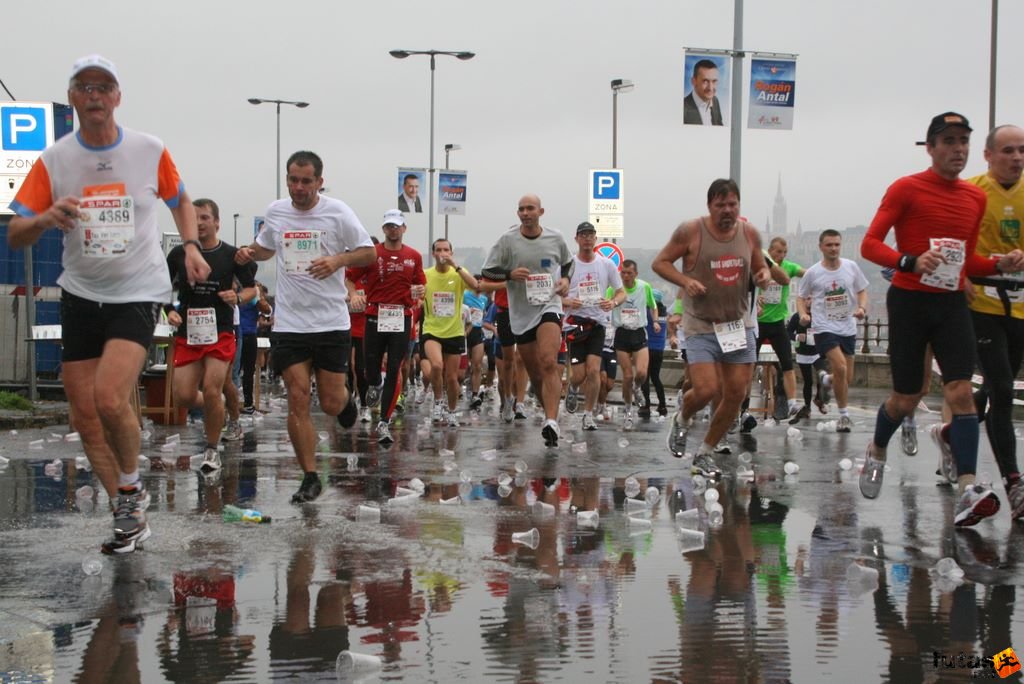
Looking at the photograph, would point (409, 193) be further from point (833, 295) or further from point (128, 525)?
point (128, 525)

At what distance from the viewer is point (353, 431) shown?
14.0 m

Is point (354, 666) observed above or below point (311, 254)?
below

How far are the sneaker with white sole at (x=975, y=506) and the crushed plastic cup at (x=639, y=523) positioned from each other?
5.15 feet

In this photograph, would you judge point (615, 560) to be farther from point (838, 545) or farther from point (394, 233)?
point (394, 233)

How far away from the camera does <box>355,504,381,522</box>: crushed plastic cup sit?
7289mm

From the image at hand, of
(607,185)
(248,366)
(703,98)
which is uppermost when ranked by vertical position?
(703,98)

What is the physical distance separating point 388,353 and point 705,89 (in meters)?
9.38

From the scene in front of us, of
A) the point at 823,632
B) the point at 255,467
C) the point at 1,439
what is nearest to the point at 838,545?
the point at 823,632

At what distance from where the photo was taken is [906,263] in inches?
287

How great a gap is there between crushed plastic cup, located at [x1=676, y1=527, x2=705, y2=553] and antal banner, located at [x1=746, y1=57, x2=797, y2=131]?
1444 centimetres

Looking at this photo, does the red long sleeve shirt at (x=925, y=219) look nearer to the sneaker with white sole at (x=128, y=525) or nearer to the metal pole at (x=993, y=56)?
the sneaker with white sole at (x=128, y=525)

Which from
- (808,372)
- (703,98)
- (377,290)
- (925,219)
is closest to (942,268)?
(925,219)

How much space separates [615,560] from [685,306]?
11.8 feet

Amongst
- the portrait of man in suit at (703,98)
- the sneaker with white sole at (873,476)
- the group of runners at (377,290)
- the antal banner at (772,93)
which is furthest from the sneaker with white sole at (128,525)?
Answer: the antal banner at (772,93)
